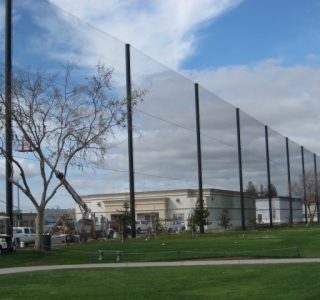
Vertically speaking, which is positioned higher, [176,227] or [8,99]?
[8,99]

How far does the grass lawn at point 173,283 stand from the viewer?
43.9ft

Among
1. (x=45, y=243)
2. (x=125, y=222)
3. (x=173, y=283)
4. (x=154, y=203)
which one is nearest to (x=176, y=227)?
(x=154, y=203)

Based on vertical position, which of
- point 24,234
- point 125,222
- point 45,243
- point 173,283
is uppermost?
point 125,222

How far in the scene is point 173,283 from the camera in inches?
619

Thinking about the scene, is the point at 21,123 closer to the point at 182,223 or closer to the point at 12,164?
the point at 12,164

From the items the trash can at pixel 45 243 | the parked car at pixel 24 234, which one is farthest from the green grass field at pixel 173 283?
the parked car at pixel 24 234

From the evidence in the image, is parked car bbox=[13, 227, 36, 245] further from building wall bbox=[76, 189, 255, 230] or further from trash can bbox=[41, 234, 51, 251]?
building wall bbox=[76, 189, 255, 230]

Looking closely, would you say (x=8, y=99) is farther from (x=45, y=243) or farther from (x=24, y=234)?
(x=24, y=234)

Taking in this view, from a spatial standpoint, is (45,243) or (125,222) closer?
(45,243)

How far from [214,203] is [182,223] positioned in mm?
5721

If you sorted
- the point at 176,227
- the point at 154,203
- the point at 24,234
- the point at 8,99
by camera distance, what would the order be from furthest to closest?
the point at 154,203, the point at 176,227, the point at 24,234, the point at 8,99

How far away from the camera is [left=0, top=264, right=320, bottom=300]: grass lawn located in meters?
13.4

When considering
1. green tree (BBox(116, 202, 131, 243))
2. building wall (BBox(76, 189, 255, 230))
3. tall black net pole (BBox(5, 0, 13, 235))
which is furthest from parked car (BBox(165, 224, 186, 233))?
tall black net pole (BBox(5, 0, 13, 235))

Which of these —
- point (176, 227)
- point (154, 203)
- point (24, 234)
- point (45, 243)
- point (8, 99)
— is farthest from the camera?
point (154, 203)
